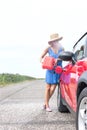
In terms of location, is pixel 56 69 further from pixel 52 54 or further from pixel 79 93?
pixel 79 93

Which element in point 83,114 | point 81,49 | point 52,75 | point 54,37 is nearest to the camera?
point 83,114

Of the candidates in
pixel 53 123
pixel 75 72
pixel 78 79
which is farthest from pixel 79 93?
pixel 53 123

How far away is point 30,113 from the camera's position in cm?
973

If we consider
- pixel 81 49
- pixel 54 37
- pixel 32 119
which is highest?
pixel 54 37

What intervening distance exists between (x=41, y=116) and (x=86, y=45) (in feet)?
8.56

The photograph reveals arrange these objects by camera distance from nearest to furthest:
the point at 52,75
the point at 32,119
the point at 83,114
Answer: the point at 83,114 → the point at 32,119 → the point at 52,75

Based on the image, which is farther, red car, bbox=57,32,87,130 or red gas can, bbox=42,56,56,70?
red gas can, bbox=42,56,56,70

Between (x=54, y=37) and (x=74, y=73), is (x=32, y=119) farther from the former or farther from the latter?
(x=74, y=73)

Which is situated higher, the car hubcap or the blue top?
the blue top

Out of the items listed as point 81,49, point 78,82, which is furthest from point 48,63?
point 78,82

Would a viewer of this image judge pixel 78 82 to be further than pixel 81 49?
No

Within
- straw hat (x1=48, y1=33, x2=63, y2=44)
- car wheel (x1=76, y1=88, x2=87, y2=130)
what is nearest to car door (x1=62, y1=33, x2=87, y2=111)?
car wheel (x1=76, y1=88, x2=87, y2=130)

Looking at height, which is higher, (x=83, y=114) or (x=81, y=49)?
(x=81, y=49)

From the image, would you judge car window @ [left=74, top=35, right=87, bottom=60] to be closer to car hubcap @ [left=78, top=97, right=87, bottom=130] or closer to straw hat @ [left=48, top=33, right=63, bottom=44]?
car hubcap @ [left=78, top=97, right=87, bottom=130]
